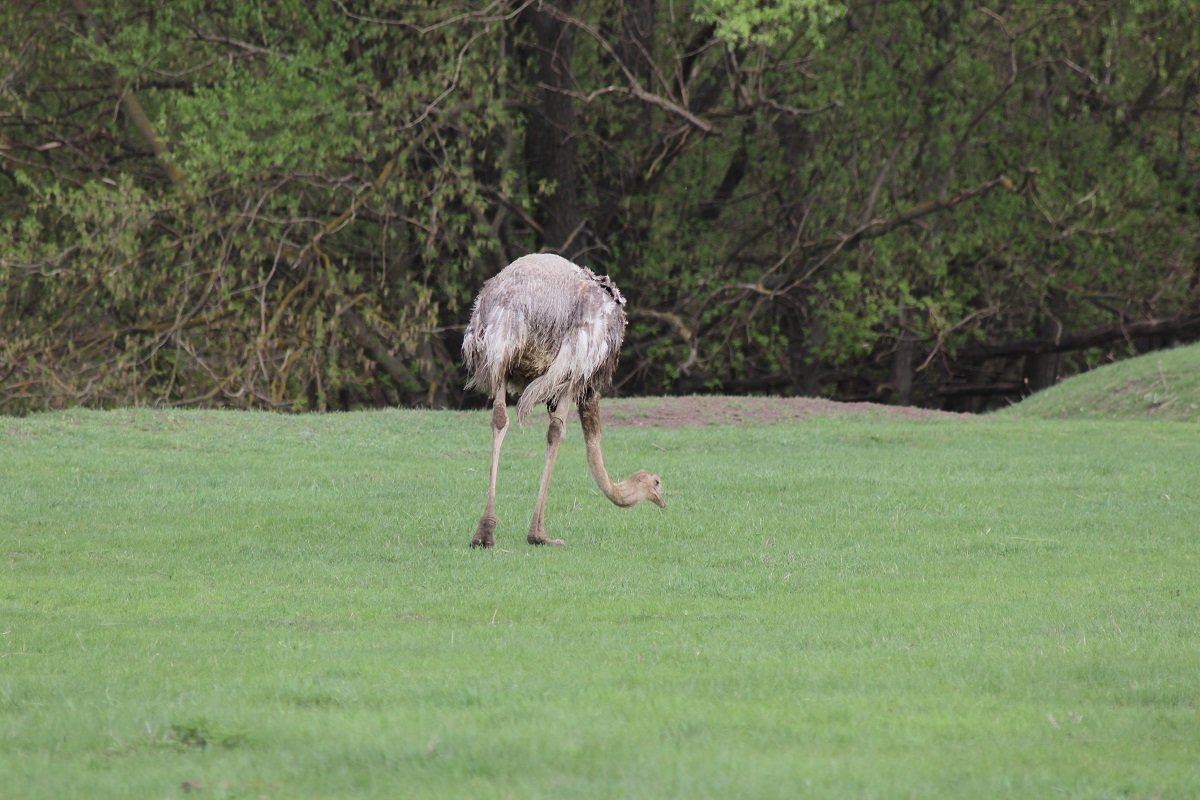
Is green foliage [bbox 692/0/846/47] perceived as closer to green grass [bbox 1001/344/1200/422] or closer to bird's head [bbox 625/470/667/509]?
green grass [bbox 1001/344/1200/422]

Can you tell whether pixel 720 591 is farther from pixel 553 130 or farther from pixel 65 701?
pixel 553 130

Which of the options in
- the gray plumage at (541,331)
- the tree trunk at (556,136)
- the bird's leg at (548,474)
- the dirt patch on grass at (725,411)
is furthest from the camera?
the tree trunk at (556,136)

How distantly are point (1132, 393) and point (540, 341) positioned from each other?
16.9 metres

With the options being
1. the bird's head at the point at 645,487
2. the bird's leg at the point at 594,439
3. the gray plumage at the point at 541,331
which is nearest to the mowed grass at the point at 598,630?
the bird's head at the point at 645,487

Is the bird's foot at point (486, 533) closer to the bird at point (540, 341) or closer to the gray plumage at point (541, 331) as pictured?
the bird at point (540, 341)

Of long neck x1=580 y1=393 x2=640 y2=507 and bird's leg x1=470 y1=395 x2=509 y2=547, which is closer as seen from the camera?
bird's leg x1=470 y1=395 x2=509 y2=547

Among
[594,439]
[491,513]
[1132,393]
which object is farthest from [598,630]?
[1132,393]

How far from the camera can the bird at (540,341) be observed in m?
13.4

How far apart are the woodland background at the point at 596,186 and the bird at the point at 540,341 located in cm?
1504

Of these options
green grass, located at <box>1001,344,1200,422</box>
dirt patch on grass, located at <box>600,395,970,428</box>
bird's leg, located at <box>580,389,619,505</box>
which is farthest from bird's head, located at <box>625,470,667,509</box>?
green grass, located at <box>1001,344,1200,422</box>

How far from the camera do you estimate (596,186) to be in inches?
1348

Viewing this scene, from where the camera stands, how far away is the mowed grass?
670 centimetres

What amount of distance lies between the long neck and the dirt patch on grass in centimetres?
1072

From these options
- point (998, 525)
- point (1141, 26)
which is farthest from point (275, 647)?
point (1141, 26)
